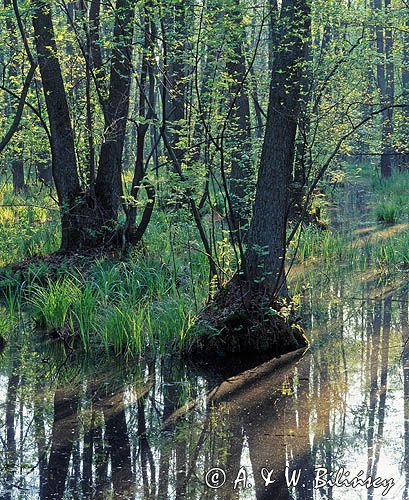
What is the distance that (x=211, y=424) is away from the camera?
15.7ft

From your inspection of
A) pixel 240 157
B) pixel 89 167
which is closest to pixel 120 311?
pixel 89 167

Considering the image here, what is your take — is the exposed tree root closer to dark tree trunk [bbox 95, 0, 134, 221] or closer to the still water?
the still water

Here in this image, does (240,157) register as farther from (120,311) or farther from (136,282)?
(120,311)

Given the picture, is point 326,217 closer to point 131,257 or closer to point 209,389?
point 131,257

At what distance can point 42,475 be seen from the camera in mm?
4031

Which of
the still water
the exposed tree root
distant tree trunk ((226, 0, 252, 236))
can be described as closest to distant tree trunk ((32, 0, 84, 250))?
distant tree trunk ((226, 0, 252, 236))

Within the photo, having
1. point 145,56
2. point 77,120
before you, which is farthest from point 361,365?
point 77,120

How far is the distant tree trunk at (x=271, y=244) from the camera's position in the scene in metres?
6.25

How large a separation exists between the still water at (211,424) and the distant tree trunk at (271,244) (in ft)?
0.87

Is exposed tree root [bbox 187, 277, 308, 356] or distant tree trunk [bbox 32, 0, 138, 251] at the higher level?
distant tree trunk [bbox 32, 0, 138, 251]

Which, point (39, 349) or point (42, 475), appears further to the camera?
point (39, 349)

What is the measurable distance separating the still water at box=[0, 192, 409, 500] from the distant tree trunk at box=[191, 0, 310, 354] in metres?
0.26

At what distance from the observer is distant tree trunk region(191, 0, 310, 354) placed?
6254mm

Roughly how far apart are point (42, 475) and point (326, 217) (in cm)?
1183
